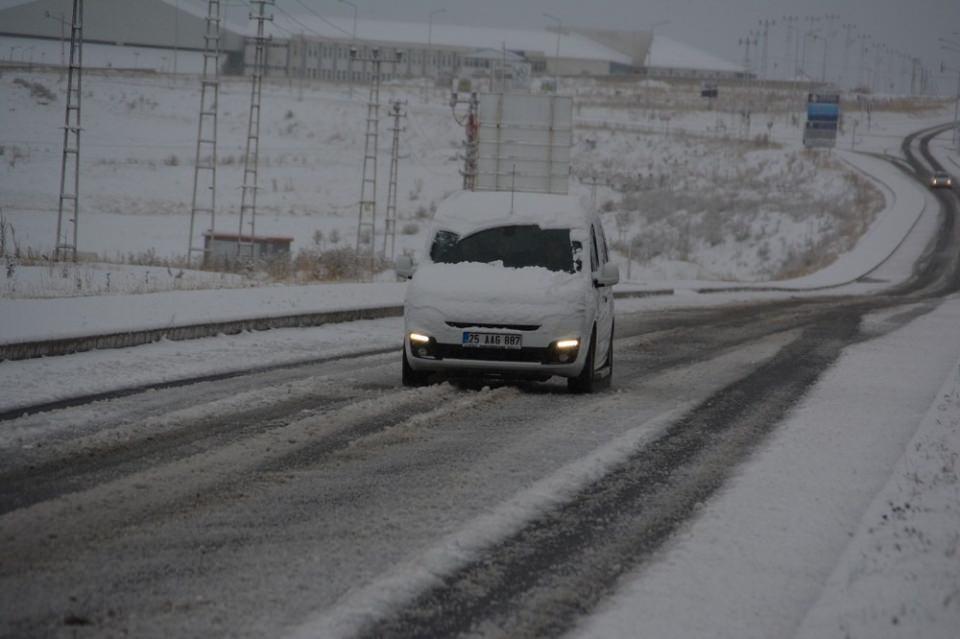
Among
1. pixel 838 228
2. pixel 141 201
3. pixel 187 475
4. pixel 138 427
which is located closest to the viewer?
pixel 187 475

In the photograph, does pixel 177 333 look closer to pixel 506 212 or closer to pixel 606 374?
pixel 506 212

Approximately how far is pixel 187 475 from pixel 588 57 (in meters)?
173

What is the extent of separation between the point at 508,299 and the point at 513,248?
117 centimetres

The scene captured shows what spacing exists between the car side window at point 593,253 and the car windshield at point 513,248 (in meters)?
0.23

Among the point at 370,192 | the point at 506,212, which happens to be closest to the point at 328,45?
the point at 370,192

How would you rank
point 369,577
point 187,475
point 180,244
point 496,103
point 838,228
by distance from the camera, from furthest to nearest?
1. point 838,228
2. point 180,244
3. point 496,103
4. point 187,475
5. point 369,577

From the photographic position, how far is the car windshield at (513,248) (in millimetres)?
13922

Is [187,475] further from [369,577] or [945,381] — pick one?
[945,381]

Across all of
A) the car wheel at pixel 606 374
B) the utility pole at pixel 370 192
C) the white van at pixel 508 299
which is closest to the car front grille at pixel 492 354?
the white van at pixel 508 299

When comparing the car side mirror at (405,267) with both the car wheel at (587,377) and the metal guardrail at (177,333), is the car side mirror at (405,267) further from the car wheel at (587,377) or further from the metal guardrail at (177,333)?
the metal guardrail at (177,333)

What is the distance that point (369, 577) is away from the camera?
6.11 metres

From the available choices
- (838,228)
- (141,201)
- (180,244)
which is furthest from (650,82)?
(180,244)

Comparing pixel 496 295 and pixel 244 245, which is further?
pixel 244 245

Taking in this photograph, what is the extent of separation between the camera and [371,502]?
770cm
